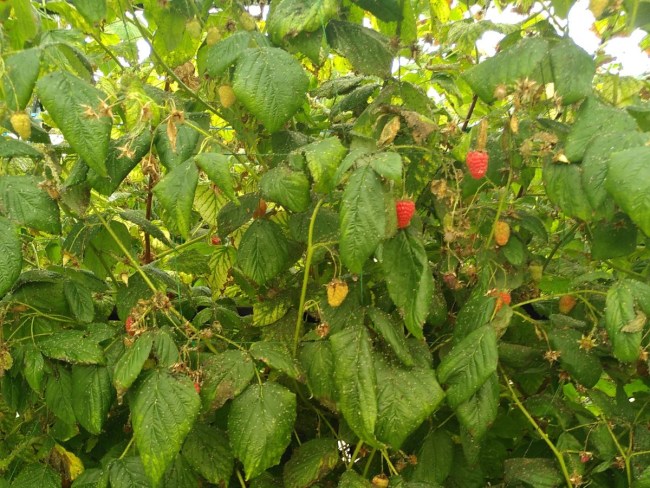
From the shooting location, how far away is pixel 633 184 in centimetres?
92

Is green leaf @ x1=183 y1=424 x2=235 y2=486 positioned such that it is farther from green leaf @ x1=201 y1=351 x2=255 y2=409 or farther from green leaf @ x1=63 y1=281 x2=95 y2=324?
green leaf @ x1=63 y1=281 x2=95 y2=324

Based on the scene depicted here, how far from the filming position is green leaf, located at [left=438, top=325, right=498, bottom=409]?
1.12 m

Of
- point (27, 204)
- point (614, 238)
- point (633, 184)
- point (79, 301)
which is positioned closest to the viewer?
point (633, 184)

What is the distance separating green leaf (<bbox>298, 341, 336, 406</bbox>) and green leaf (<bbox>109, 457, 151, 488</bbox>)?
31cm

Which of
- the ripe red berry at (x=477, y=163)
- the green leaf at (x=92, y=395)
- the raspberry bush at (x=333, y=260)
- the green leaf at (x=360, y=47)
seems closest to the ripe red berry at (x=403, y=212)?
the raspberry bush at (x=333, y=260)

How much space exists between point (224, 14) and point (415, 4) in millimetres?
406

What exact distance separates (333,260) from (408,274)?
0.18 m

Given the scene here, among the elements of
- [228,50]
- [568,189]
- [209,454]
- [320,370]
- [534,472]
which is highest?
[228,50]

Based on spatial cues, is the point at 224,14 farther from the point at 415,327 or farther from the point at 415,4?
the point at 415,327

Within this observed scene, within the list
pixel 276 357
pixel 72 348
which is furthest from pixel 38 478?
pixel 276 357

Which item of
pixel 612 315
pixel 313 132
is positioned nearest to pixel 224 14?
pixel 313 132

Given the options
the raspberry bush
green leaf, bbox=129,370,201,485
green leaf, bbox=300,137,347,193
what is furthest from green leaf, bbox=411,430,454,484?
green leaf, bbox=300,137,347,193

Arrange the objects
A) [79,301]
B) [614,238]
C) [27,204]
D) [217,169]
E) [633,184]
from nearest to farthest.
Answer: [633,184]
[217,169]
[27,204]
[614,238]
[79,301]

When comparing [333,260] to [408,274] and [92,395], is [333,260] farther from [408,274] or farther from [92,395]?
[92,395]
